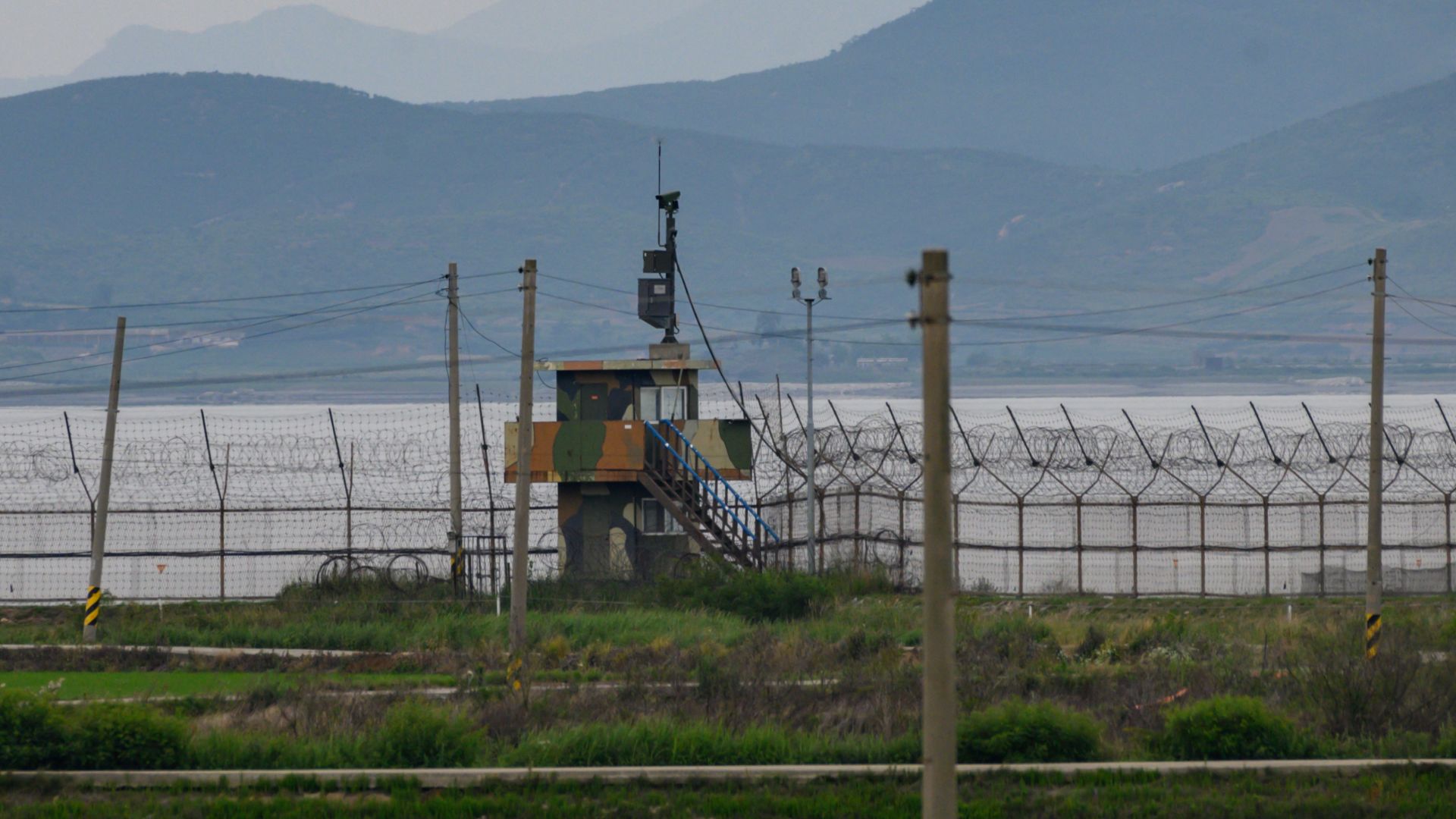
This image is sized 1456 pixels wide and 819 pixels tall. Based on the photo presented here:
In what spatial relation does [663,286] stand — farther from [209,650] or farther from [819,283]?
[209,650]

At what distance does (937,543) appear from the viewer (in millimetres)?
11609

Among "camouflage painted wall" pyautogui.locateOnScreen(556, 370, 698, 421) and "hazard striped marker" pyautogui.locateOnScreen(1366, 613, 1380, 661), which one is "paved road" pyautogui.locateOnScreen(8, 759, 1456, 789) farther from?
"camouflage painted wall" pyautogui.locateOnScreen(556, 370, 698, 421)

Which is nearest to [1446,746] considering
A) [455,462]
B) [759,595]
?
[759,595]

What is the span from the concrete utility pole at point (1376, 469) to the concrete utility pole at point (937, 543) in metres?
14.7

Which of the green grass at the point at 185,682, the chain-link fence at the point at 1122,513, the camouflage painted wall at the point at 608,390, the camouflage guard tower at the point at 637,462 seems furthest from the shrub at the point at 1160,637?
the camouflage painted wall at the point at 608,390

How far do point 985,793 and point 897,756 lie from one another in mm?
1815

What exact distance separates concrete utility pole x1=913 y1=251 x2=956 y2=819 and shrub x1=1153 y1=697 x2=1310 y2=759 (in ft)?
26.9

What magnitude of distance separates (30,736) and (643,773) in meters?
6.57

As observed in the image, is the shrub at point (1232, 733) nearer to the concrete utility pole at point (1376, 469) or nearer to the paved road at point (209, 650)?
the concrete utility pole at point (1376, 469)

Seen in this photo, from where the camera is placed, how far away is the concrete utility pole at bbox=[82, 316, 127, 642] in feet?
98.7

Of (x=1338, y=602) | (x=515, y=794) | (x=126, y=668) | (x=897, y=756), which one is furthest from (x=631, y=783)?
(x=1338, y=602)

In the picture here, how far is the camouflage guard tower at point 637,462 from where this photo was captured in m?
35.8

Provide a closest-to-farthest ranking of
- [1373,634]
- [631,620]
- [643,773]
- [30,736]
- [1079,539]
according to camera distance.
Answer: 1. [643,773]
2. [30,736]
3. [1373,634]
4. [631,620]
5. [1079,539]

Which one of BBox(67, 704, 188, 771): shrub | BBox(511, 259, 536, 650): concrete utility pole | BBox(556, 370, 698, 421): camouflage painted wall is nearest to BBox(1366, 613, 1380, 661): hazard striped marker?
BBox(511, 259, 536, 650): concrete utility pole
